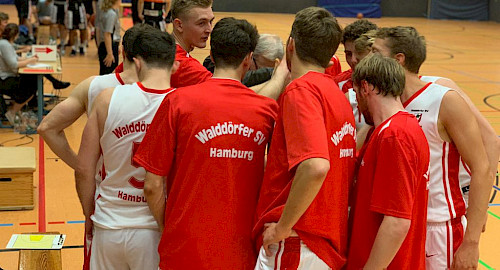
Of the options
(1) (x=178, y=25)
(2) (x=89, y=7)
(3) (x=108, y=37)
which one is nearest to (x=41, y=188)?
(1) (x=178, y=25)

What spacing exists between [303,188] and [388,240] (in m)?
0.45

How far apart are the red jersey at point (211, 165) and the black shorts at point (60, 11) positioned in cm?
1325

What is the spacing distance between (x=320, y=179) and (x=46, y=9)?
50.7 ft

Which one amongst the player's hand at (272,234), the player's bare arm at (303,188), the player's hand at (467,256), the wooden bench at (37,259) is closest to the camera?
the player's bare arm at (303,188)

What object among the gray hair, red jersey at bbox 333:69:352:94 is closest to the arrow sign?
the gray hair

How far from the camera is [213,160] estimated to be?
8.55 feet

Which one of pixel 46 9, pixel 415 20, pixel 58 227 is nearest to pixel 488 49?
pixel 415 20

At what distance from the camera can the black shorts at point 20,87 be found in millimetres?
8805

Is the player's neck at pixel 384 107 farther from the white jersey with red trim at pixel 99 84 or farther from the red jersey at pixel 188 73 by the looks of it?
the white jersey with red trim at pixel 99 84

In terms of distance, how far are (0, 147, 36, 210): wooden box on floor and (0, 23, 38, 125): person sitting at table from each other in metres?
2.91

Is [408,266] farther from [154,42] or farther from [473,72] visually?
[473,72]

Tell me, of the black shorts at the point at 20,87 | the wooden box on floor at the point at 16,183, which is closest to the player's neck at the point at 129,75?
the wooden box on floor at the point at 16,183

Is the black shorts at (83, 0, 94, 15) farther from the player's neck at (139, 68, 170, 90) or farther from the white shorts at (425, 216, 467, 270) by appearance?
the white shorts at (425, 216, 467, 270)

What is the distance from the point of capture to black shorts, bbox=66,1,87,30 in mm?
14617
